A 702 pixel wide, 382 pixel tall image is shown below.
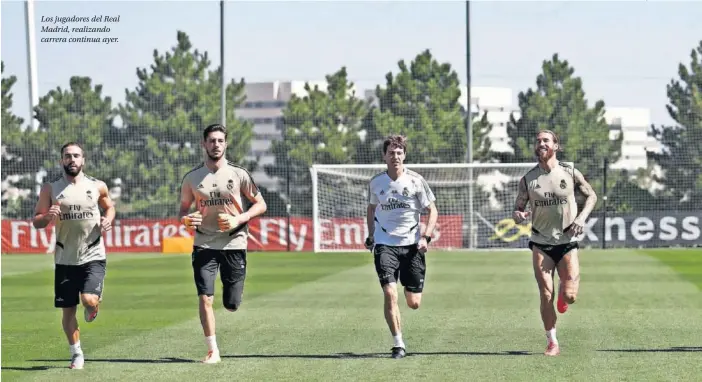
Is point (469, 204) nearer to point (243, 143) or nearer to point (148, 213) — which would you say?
point (148, 213)

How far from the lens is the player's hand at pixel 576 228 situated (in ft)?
38.8

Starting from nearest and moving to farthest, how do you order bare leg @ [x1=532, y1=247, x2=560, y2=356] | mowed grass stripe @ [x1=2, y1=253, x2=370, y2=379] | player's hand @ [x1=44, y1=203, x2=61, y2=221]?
1. player's hand @ [x1=44, y1=203, x2=61, y2=221]
2. bare leg @ [x1=532, y1=247, x2=560, y2=356]
3. mowed grass stripe @ [x1=2, y1=253, x2=370, y2=379]

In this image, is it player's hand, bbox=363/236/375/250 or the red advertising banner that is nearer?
player's hand, bbox=363/236/375/250

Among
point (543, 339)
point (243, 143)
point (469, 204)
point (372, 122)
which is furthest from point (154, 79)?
point (543, 339)

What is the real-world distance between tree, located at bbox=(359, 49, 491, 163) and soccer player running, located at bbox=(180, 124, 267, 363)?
4450 centimetres

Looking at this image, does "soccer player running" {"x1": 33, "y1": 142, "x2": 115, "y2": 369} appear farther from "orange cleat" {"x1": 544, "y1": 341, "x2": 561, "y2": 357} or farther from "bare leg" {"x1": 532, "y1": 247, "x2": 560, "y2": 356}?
"orange cleat" {"x1": 544, "y1": 341, "x2": 561, "y2": 357}

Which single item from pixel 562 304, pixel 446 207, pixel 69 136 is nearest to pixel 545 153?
pixel 562 304

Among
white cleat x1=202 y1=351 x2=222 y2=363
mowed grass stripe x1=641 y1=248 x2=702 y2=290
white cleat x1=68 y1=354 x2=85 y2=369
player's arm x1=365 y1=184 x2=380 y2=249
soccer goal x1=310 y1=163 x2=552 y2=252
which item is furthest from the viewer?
soccer goal x1=310 y1=163 x2=552 y2=252

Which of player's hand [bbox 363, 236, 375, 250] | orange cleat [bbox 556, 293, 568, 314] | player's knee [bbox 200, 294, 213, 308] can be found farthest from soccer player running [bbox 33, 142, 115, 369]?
orange cleat [bbox 556, 293, 568, 314]

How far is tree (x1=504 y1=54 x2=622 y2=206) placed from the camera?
211 ft

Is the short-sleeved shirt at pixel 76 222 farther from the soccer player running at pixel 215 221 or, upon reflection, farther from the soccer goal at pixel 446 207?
the soccer goal at pixel 446 207

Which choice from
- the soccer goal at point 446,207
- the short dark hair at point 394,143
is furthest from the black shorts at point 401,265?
the soccer goal at point 446,207

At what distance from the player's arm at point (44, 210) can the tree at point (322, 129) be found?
49389 millimetres

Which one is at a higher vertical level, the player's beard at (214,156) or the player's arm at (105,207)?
the player's beard at (214,156)
